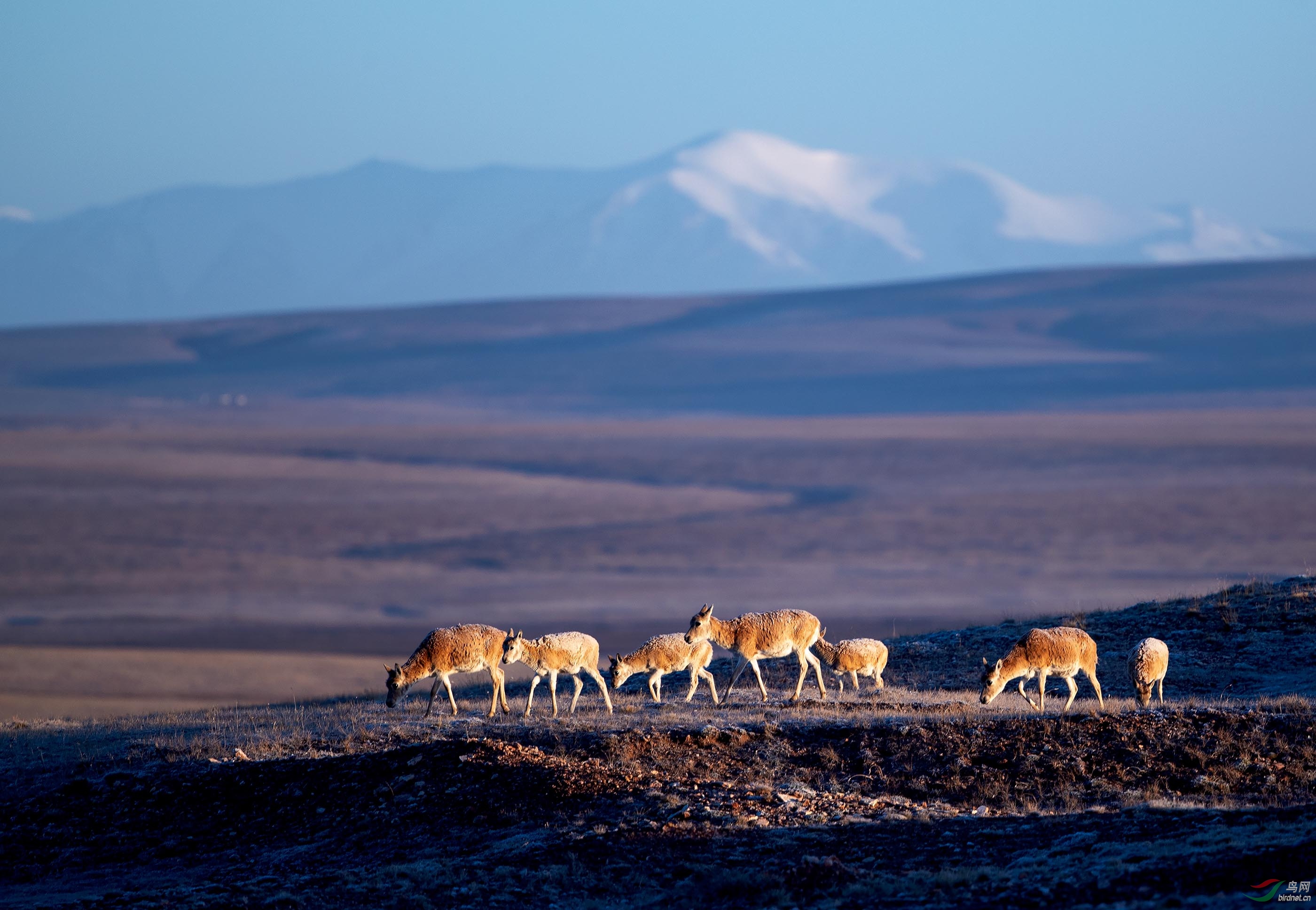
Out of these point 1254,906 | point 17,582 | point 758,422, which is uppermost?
point 758,422

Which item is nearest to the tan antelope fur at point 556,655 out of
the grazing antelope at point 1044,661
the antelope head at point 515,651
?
the antelope head at point 515,651

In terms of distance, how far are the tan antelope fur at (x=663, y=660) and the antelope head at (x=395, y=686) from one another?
7.64 ft

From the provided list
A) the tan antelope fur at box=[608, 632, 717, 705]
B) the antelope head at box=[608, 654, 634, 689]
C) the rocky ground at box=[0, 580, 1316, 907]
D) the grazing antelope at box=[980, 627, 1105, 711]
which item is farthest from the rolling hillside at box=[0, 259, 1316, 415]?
the rocky ground at box=[0, 580, 1316, 907]

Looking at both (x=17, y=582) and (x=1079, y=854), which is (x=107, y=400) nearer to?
(x=17, y=582)

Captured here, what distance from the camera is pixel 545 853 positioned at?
1066 centimetres

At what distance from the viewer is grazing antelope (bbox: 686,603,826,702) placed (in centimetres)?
1566

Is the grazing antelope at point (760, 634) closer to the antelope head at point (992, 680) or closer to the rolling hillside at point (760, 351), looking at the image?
the antelope head at point (992, 680)

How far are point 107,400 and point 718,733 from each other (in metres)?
97.1

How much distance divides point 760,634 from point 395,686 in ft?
13.5

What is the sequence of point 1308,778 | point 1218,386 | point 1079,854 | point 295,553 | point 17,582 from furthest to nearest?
point 1218,386 < point 295,553 < point 17,582 < point 1308,778 < point 1079,854

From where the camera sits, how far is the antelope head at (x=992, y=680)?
14.6 meters

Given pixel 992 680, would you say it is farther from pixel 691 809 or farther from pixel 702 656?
pixel 691 809

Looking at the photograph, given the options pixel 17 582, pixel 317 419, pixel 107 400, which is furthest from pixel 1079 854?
pixel 107 400

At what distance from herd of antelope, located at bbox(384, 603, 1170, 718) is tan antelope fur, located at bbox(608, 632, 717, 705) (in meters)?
0.01
